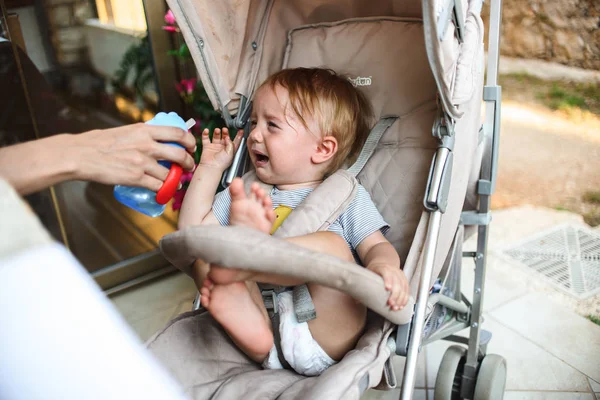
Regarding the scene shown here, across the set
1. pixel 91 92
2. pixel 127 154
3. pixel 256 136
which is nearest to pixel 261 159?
pixel 256 136

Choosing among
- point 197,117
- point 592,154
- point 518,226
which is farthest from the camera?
point 592,154

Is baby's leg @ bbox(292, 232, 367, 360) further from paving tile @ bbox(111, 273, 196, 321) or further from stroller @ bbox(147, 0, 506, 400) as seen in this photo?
paving tile @ bbox(111, 273, 196, 321)

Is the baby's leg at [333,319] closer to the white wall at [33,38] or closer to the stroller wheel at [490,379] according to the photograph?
the stroller wheel at [490,379]

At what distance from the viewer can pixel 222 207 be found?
1.55m

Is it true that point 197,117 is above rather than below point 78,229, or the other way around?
above

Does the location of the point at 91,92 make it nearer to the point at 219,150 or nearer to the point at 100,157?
the point at 219,150

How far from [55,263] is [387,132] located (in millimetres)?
1229

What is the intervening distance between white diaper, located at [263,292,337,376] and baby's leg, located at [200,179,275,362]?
3.7 inches

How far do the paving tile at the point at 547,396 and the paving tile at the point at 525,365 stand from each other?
0.08ft

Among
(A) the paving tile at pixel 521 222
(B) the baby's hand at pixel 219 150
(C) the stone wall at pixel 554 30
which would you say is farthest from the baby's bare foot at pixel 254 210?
(C) the stone wall at pixel 554 30

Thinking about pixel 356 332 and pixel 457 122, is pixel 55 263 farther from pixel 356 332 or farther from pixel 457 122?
pixel 457 122

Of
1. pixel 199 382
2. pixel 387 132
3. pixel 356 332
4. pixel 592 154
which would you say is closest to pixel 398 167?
pixel 387 132

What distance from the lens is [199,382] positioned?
4.06 feet

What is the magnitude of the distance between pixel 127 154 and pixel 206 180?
344 millimetres
